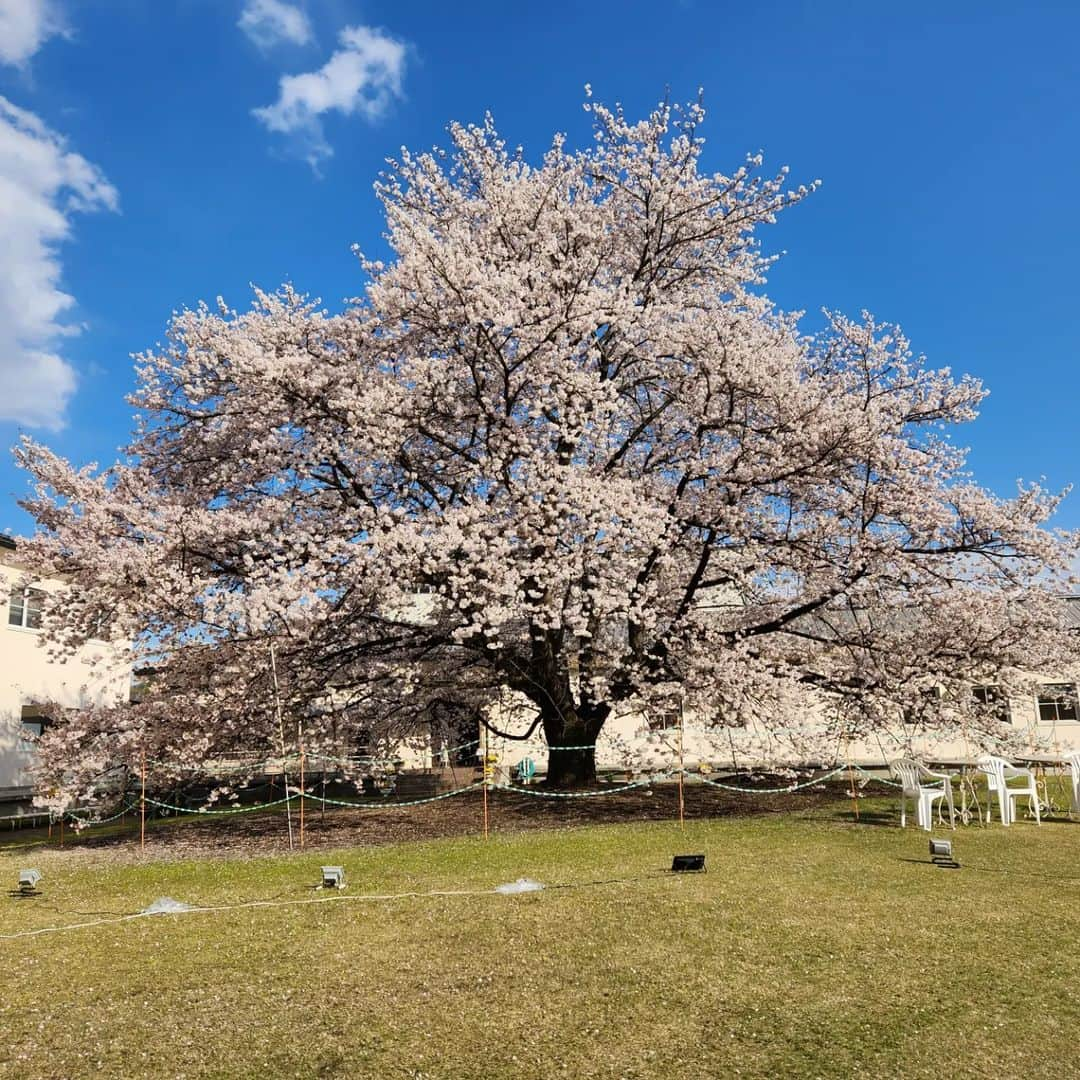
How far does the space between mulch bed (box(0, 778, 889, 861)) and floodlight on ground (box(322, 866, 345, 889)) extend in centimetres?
380

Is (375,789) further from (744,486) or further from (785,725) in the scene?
(744,486)

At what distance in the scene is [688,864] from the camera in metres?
9.89

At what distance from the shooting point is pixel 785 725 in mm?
16375

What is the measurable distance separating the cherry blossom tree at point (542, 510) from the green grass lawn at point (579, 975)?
5.23m

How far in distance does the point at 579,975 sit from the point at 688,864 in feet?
12.4

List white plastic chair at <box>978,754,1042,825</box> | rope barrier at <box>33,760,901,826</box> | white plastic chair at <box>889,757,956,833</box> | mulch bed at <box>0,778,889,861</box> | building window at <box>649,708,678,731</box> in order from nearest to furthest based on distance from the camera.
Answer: white plastic chair at <box>889,757,956,833</box>
white plastic chair at <box>978,754,1042,825</box>
mulch bed at <box>0,778,889,861</box>
rope barrier at <box>33,760,901,826</box>
building window at <box>649,708,678,731</box>

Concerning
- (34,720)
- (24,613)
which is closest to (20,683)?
(34,720)

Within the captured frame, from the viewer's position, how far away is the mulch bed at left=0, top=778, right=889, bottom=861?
14.3 meters

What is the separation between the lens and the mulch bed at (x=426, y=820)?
14.3 meters

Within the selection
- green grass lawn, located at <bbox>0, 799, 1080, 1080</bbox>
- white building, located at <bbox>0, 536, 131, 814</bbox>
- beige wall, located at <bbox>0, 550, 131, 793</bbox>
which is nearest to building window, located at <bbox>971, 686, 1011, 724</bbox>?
green grass lawn, located at <bbox>0, 799, 1080, 1080</bbox>

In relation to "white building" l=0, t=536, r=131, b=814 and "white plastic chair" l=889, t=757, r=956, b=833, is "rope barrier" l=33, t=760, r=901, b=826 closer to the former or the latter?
"white plastic chair" l=889, t=757, r=956, b=833

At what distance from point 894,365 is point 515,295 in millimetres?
7011

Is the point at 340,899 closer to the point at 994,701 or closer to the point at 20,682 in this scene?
the point at 994,701

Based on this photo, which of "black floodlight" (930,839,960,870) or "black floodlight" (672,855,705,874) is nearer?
"black floodlight" (672,855,705,874)
